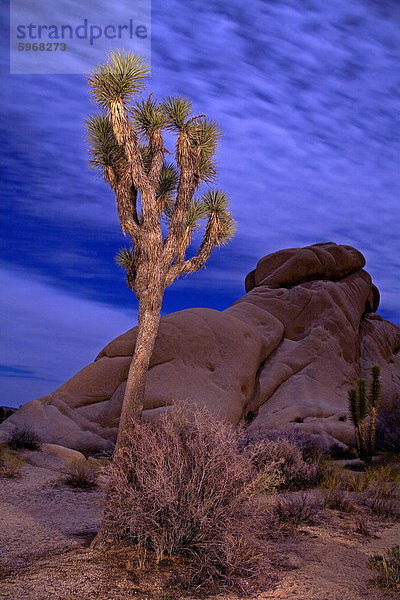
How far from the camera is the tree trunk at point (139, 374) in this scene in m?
7.64

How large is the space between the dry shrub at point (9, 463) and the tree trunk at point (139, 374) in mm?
6466

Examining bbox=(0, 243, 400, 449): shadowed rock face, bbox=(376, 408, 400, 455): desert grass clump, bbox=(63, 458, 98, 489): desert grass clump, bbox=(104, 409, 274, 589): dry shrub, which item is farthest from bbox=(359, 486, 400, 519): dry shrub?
bbox=(376, 408, 400, 455): desert grass clump

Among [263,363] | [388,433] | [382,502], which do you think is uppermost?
[263,363]

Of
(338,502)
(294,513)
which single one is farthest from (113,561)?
(338,502)

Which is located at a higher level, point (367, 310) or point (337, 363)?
point (367, 310)

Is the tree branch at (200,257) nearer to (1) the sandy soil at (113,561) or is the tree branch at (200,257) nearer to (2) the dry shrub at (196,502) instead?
(2) the dry shrub at (196,502)

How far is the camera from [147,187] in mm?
8672

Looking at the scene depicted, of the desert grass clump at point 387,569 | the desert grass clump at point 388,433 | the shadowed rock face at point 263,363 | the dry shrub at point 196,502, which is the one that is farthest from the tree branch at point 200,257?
the desert grass clump at point 388,433

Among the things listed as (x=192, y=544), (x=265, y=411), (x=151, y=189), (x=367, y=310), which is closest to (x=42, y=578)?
(x=192, y=544)

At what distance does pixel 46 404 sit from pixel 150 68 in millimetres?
16992

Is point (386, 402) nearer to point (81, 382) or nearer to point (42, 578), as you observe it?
point (81, 382)

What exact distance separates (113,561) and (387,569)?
3.16 metres

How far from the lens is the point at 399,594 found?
5.84 meters

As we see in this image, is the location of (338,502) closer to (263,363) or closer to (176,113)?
(176,113)
